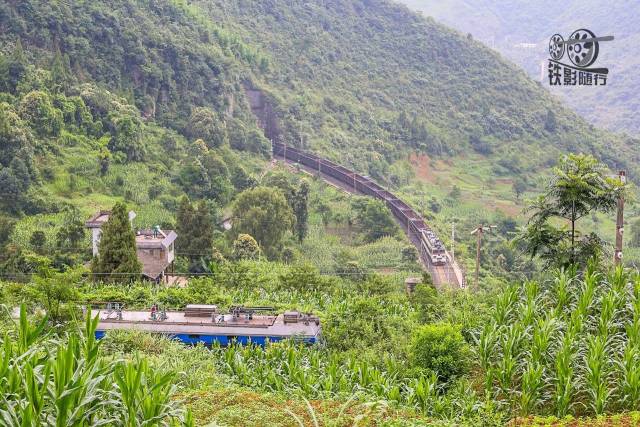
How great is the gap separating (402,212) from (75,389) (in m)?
40.4

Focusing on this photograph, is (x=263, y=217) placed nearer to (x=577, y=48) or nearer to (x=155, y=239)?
(x=155, y=239)

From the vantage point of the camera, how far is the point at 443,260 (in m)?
38.6

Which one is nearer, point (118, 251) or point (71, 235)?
point (118, 251)

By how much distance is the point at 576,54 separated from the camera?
40250 millimetres

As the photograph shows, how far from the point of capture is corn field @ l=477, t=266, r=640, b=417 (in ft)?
35.0

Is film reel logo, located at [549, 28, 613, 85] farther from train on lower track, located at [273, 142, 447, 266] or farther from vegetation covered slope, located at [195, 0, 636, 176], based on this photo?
vegetation covered slope, located at [195, 0, 636, 176]

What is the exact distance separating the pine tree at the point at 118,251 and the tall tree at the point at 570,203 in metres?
16.2

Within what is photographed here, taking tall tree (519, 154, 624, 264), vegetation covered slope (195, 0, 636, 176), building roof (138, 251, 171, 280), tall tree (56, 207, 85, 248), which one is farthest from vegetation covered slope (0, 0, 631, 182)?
tall tree (519, 154, 624, 264)

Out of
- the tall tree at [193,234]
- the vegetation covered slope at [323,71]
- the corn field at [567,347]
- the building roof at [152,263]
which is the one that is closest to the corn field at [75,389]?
the corn field at [567,347]

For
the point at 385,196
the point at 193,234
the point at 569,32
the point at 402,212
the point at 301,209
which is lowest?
the point at 193,234

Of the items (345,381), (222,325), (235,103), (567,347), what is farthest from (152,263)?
(235,103)

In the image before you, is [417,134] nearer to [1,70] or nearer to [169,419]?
[1,70]

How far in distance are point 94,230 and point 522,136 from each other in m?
46.6

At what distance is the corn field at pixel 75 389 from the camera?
21.7ft
